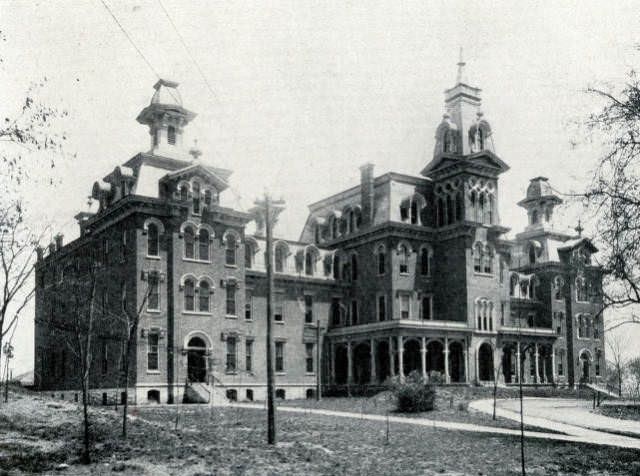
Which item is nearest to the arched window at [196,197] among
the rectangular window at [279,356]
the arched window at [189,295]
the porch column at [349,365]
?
the arched window at [189,295]

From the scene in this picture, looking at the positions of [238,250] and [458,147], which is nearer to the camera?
[238,250]

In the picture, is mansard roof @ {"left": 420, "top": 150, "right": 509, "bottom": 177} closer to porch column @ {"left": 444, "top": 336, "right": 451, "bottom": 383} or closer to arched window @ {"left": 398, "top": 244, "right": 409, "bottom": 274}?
arched window @ {"left": 398, "top": 244, "right": 409, "bottom": 274}

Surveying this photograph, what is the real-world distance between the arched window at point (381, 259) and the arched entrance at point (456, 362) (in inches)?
276

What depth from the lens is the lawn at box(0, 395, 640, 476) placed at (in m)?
14.8

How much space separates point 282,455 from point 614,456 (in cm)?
816

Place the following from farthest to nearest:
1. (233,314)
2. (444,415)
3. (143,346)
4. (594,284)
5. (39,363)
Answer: (39,363)
(233,314)
(143,346)
(444,415)
(594,284)

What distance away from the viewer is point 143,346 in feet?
130

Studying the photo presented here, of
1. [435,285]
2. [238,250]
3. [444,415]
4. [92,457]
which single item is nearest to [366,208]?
[435,285]

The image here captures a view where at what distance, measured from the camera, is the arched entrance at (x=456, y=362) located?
48438 millimetres

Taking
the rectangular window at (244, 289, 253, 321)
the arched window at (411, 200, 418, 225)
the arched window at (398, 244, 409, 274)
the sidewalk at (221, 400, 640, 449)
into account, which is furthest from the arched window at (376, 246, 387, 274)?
A: the sidewalk at (221, 400, 640, 449)

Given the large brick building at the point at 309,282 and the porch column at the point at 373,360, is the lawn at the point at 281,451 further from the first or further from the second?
the porch column at the point at 373,360

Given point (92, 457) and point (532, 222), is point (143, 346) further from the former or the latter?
point (532, 222)

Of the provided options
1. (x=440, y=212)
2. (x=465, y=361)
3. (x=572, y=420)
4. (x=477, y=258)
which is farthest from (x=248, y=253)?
(x=572, y=420)

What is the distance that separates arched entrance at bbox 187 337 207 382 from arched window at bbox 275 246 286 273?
34.7ft
